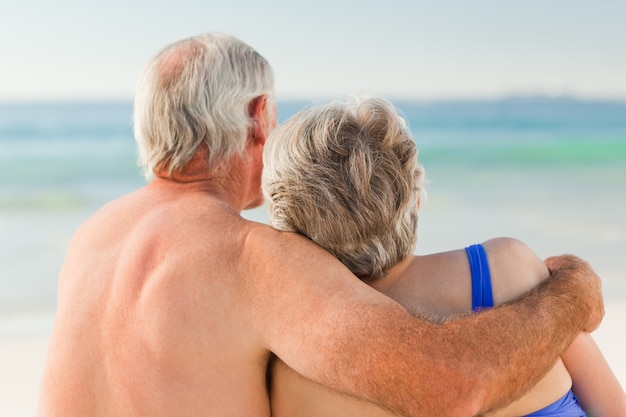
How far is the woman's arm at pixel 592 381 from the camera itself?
6.20 feet

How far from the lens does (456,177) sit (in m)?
14.9

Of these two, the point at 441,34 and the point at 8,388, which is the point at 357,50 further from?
the point at 8,388

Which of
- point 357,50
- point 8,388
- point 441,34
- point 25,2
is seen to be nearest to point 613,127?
point 441,34

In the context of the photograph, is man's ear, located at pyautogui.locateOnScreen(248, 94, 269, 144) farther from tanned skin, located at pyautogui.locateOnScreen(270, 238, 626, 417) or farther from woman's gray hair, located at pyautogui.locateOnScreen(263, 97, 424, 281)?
tanned skin, located at pyautogui.locateOnScreen(270, 238, 626, 417)

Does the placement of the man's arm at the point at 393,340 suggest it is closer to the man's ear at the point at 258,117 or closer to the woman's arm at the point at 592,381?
the woman's arm at the point at 592,381

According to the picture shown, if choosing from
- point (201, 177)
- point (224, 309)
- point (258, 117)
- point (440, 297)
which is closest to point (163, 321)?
point (224, 309)

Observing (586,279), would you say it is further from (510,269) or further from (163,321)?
(163,321)

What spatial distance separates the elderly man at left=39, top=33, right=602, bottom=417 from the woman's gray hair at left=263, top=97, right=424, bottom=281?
64 millimetres

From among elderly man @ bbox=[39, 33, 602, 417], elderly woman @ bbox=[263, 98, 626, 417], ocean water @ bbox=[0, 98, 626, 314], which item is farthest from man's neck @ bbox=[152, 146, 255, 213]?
ocean water @ bbox=[0, 98, 626, 314]

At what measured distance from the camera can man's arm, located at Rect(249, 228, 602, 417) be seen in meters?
1.58

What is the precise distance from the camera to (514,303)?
5.69 feet

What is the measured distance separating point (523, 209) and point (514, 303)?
10.0 m

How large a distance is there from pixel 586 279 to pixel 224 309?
0.86m

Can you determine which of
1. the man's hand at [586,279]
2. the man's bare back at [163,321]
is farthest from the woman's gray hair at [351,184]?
the man's hand at [586,279]
